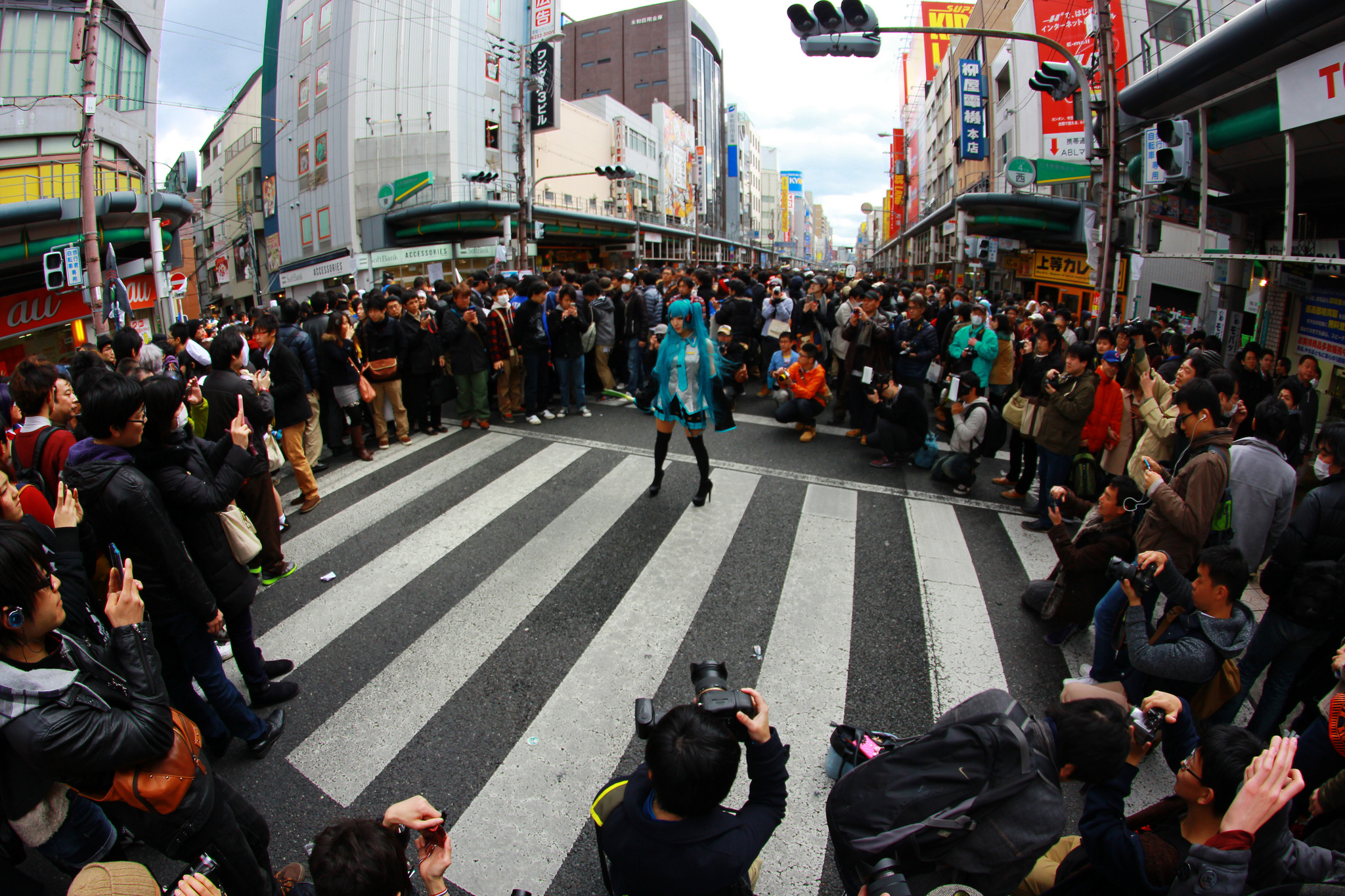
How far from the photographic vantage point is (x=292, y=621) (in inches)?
175

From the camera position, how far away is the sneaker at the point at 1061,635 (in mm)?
4164

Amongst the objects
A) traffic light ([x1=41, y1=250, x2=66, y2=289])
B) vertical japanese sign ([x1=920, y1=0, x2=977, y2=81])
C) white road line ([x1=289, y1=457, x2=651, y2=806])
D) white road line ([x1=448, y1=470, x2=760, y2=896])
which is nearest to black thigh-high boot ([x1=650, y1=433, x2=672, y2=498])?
white road line ([x1=289, y1=457, x2=651, y2=806])

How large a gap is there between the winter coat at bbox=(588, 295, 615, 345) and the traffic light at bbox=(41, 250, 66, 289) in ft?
35.7

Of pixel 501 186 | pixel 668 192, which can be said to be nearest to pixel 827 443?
pixel 501 186

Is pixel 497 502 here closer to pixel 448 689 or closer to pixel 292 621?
Result: pixel 292 621

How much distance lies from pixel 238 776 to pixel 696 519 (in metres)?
3.89

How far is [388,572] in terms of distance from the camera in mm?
5078

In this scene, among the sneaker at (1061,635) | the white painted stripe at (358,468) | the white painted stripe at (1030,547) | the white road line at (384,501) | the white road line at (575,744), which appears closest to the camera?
the white road line at (575,744)

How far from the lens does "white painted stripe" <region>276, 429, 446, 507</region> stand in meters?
A: 6.71

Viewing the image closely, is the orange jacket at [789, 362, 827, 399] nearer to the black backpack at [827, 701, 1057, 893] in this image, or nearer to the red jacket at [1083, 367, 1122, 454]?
the red jacket at [1083, 367, 1122, 454]

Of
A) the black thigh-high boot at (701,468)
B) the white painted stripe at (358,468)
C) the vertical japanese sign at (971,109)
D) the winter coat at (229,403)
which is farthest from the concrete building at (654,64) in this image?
the winter coat at (229,403)

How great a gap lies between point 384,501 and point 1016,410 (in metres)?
6.71

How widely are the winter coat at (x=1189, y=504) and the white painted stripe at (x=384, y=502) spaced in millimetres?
6182

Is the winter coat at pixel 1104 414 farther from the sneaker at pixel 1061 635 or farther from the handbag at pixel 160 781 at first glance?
the handbag at pixel 160 781
